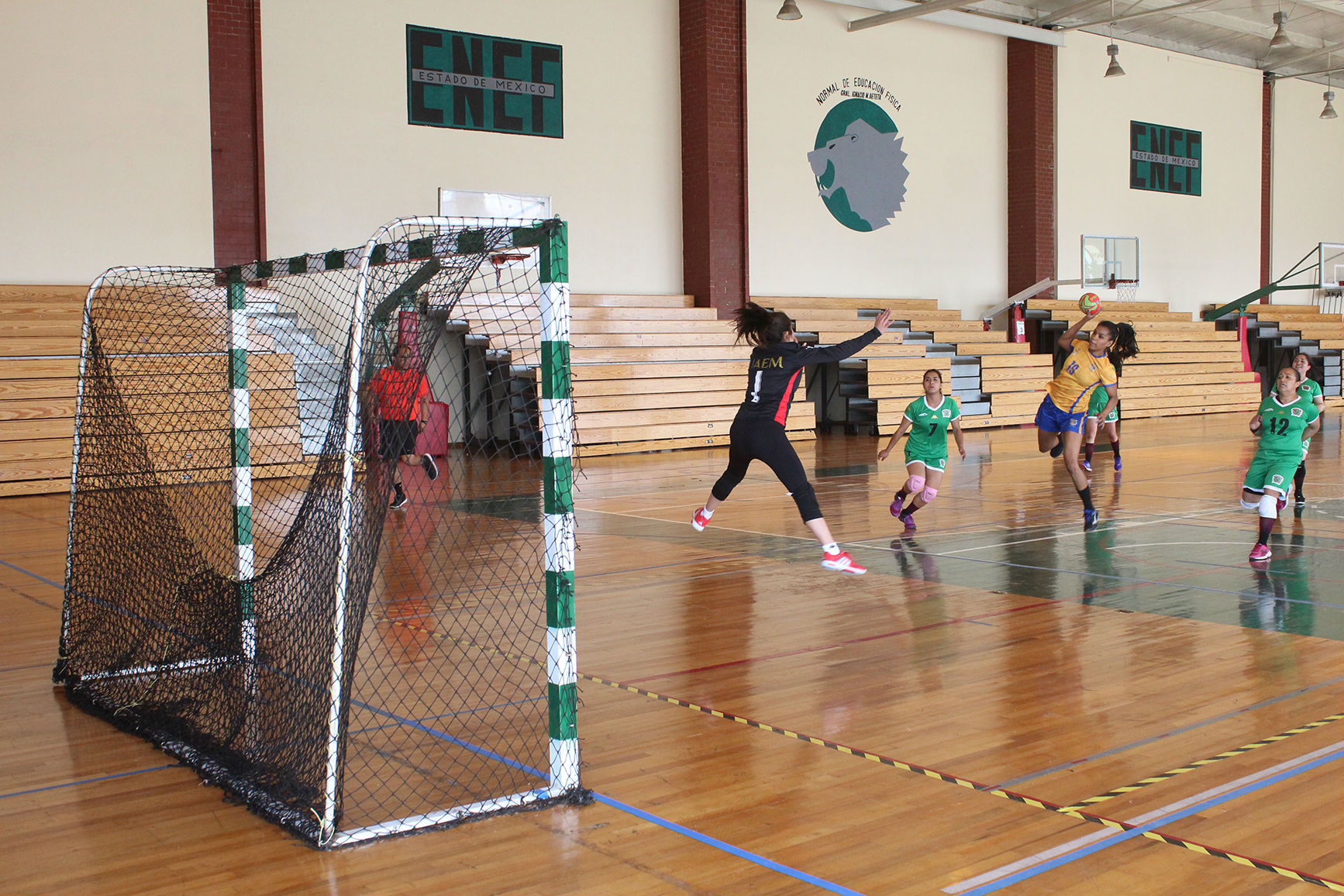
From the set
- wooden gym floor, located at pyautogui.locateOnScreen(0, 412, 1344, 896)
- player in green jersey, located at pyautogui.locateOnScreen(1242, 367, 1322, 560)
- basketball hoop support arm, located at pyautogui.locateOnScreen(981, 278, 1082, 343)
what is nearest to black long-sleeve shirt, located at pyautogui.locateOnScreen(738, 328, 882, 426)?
wooden gym floor, located at pyautogui.locateOnScreen(0, 412, 1344, 896)

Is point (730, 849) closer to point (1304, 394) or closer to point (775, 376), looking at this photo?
point (775, 376)

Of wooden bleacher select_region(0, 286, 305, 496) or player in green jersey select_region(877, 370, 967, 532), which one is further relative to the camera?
wooden bleacher select_region(0, 286, 305, 496)

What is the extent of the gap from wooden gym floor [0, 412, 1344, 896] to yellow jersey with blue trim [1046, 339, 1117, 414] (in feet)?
6.34

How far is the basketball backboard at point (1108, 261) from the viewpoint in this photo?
25328mm

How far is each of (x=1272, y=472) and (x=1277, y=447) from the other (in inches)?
7.4

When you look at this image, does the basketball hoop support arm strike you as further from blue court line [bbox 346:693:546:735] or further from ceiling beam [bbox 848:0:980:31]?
blue court line [bbox 346:693:546:735]

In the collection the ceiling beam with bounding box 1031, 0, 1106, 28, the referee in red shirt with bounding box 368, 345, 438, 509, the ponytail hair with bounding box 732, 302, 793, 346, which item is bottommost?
the referee in red shirt with bounding box 368, 345, 438, 509

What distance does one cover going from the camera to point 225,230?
51.4 feet

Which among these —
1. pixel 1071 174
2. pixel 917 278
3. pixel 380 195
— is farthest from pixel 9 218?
pixel 1071 174

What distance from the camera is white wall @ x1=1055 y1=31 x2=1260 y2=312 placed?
983 inches

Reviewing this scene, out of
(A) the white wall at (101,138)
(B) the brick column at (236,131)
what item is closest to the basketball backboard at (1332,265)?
(B) the brick column at (236,131)

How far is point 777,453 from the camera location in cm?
761

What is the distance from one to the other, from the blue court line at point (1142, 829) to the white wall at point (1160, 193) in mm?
22334

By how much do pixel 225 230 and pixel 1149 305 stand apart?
19.6m
